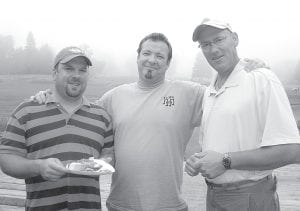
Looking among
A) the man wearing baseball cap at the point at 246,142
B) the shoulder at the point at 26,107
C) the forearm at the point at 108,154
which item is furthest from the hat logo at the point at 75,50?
the man wearing baseball cap at the point at 246,142

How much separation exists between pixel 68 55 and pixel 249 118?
1.55m

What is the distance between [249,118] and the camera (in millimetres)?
2656

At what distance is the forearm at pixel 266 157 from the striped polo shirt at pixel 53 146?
1.18 meters

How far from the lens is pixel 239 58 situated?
3080 millimetres

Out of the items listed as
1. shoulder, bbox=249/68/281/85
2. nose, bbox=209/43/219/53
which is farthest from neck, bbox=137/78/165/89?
shoulder, bbox=249/68/281/85

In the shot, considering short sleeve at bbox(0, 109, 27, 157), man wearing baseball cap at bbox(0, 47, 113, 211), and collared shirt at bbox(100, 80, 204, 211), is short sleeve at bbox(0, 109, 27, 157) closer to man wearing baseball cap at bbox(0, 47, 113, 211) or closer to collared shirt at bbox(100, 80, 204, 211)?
man wearing baseball cap at bbox(0, 47, 113, 211)

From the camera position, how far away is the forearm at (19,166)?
280 centimetres

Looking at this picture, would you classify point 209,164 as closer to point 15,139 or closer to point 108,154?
point 108,154

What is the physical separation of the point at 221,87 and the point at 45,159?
1.40 meters

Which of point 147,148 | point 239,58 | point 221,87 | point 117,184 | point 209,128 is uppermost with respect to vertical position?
point 239,58

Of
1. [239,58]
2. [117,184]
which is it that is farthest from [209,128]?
[117,184]

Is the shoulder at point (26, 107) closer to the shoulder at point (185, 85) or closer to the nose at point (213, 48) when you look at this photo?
the shoulder at point (185, 85)

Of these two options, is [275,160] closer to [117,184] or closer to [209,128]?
[209,128]

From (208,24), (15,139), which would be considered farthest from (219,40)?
(15,139)
